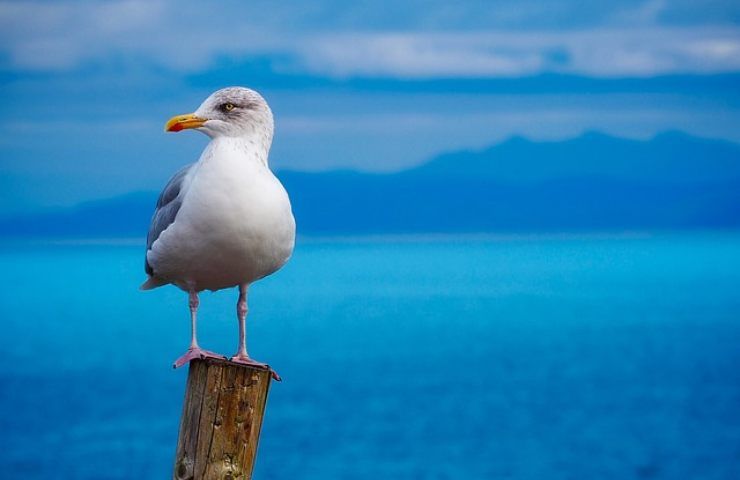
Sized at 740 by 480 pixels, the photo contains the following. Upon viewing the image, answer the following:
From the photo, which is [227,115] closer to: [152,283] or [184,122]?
[184,122]

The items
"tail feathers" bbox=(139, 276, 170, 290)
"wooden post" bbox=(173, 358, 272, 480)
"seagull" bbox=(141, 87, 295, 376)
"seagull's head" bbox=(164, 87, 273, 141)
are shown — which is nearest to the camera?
"wooden post" bbox=(173, 358, 272, 480)

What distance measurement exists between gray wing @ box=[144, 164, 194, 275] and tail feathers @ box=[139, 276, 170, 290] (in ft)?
0.45

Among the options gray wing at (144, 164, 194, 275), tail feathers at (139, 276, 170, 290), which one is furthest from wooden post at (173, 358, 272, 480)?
tail feathers at (139, 276, 170, 290)

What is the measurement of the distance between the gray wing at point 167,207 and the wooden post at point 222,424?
2.62ft

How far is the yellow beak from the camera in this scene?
4602 millimetres

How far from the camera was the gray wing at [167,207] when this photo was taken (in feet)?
15.1

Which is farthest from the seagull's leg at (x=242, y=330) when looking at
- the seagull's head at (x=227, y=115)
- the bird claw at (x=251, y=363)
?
the seagull's head at (x=227, y=115)

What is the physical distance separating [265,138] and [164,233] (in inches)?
24.3

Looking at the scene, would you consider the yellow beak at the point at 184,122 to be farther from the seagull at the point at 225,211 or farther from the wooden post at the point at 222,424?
the wooden post at the point at 222,424

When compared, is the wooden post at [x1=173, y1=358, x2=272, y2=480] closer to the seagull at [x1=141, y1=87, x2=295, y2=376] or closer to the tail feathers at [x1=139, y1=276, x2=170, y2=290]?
the seagull at [x1=141, y1=87, x2=295, y2=376]

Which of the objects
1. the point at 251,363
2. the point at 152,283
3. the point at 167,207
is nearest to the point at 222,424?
the point at 251,363

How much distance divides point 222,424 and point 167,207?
113 centimetres

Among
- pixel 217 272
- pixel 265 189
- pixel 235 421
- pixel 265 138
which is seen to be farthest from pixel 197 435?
pixel 265 138

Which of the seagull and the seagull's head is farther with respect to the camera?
the seagull's head
